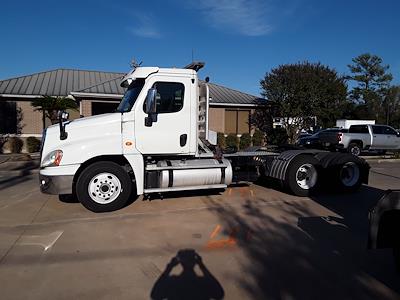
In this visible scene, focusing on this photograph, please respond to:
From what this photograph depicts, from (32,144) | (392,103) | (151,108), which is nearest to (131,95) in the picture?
(151,108)

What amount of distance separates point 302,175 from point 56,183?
18.6ft

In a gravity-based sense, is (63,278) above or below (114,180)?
below

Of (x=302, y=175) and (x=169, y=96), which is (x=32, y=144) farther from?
(x=302, y=175)

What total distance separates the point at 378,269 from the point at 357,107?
6725 cm

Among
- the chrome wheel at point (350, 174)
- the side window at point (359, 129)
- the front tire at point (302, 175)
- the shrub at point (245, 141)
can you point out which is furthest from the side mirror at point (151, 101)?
the shrub at point (245, 141)

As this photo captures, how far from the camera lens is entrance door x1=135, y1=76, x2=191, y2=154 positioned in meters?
7.77

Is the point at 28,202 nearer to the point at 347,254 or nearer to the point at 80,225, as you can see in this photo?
the point at 80,225

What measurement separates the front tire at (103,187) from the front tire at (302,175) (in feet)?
12.7

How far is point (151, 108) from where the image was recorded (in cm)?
752

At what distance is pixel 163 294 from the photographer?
156 inches

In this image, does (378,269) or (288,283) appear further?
(378,269)

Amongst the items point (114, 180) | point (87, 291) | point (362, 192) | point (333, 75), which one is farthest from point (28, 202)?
point (333, 75)

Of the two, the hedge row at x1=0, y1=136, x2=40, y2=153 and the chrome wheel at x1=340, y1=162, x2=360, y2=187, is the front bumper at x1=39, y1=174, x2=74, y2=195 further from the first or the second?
the hedge row at x1=0, y1=136, x2=40, y2=153

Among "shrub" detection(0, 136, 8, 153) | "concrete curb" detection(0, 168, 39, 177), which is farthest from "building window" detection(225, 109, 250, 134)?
"concrete curb" detection(0, 168, 39, 177)
